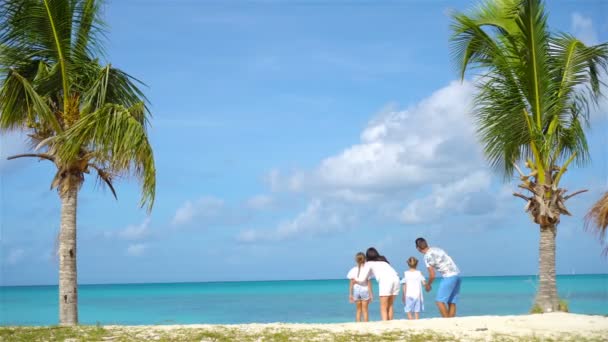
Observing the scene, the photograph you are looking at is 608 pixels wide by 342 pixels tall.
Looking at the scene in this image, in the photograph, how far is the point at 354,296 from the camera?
48.2 ft

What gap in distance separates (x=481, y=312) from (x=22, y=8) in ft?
101

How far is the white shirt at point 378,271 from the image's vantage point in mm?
14299

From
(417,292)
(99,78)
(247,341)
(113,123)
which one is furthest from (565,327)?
(99,78)

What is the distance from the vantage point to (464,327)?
1291 cm

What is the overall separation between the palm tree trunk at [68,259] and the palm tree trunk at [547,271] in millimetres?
9480

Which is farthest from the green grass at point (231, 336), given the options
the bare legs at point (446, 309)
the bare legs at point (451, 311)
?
the bare legs at point (451, 311)

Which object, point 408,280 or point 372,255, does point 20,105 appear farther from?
point 408,280

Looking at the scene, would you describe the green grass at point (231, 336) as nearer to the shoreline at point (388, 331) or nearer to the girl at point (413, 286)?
the shoreline at point (388, 331)

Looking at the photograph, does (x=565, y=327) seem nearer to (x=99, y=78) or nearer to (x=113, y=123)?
(x=113, y=123)

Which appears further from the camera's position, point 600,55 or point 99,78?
point 600,55

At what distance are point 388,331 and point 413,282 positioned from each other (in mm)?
2278

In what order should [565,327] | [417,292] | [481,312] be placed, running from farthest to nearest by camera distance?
[481,312], [417,292], [565,327]

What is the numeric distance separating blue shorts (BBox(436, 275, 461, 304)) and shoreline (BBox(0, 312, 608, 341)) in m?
0.70

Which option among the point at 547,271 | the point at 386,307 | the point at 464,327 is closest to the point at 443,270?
the point at 386,307
